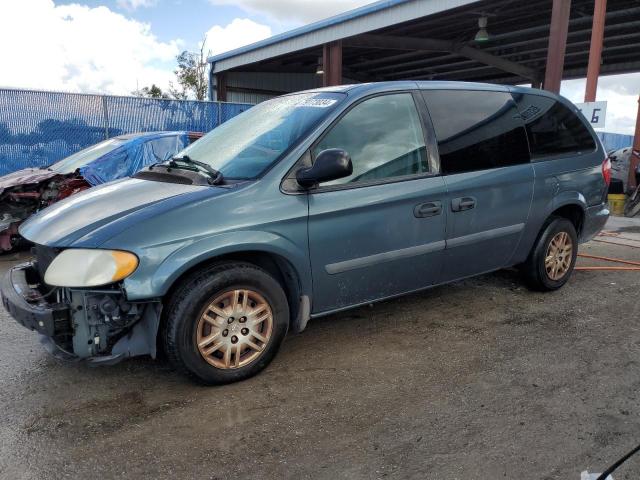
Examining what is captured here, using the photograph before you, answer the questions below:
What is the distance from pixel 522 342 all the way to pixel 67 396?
2968 mm

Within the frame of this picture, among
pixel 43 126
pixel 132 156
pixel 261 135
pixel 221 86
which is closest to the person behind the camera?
pixel 261 135

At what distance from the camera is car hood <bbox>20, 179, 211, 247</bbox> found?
9.15 feet

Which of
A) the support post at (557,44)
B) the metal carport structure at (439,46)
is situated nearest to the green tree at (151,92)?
the metal carport structure at (439,46)

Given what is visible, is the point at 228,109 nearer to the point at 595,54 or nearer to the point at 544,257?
the point at 595,54

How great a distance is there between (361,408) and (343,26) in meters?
15.3

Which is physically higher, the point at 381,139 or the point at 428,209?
the point at 381,139

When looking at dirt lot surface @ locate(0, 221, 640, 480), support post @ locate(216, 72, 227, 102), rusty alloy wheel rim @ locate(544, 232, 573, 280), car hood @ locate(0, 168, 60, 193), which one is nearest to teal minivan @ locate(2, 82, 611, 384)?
rusty alloy wheel rim @ locate(544, 232, 573, 280)


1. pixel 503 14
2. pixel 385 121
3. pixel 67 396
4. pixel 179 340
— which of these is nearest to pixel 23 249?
pixel 67 396

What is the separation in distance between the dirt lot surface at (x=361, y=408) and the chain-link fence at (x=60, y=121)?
29.4 feet

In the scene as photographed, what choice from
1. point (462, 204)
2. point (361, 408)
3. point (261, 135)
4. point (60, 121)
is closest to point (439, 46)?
point (60, 121)

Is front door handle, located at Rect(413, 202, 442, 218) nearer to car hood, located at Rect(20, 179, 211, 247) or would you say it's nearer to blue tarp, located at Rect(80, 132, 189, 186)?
car hood, located at Rect(20, 179, 211, 247)

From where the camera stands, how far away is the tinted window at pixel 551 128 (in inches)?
168

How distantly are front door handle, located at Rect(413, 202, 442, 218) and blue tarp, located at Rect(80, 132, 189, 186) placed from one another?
4.16 meters

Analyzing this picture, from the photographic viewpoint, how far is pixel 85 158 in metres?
7.39
